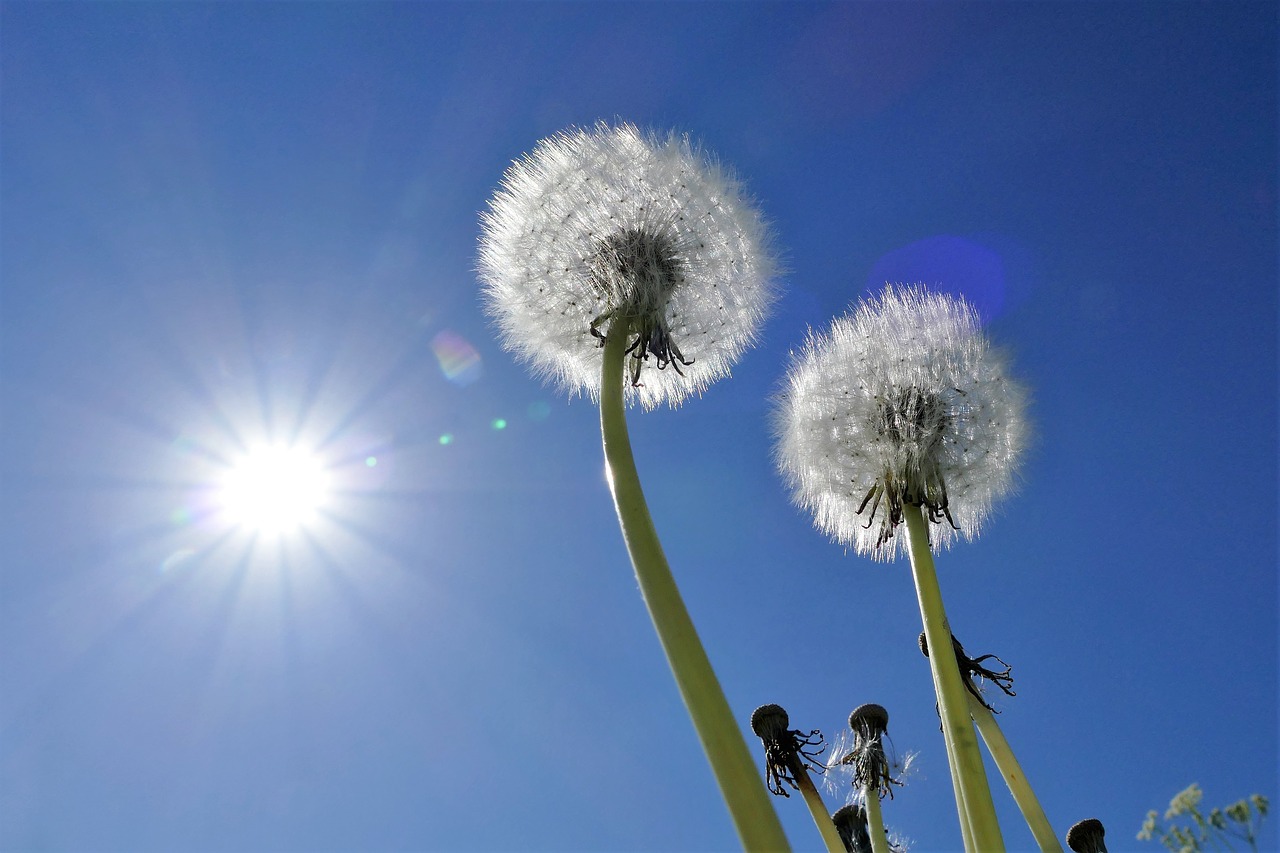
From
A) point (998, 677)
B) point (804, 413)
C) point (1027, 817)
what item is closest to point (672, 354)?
point (804, 413)

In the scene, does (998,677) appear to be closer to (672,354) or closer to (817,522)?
(817,522)

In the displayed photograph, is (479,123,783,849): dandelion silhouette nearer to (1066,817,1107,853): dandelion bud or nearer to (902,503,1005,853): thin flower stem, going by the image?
(902,503,1005,853): thin flower stem

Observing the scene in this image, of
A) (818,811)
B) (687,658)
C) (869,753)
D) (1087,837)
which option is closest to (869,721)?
(869,753)

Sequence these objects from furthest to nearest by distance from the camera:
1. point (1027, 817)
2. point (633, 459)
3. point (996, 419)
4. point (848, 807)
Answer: point (848, 807) < point (996, 419) < point (1027, 817) < point (633, 459)

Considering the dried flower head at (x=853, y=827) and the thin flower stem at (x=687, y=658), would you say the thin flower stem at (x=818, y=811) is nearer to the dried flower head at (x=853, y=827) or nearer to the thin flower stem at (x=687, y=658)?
the dried flower head at (x=853, y=827)

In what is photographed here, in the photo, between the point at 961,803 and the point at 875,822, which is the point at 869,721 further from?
the point at 961,803

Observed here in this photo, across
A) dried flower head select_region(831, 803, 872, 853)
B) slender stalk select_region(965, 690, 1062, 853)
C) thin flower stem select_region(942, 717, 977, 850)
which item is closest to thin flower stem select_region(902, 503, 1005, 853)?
thin flower stem select_region(942, 717, 977, 850)
